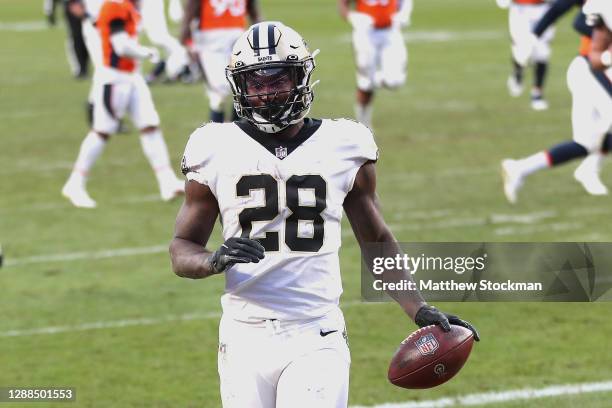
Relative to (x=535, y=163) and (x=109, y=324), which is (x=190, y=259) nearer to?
(x=109, y=324)

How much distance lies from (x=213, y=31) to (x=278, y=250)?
348 inches

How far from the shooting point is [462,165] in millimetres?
12266

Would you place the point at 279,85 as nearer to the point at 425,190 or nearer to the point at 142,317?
the point at 142,317

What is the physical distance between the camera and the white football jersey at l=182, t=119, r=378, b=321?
4.04m

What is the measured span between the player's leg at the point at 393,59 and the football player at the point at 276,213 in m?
10.4

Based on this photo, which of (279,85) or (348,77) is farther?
(348,77)

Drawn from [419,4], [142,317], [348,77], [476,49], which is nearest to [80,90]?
[348,77]

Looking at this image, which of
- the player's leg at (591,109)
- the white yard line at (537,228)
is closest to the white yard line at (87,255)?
the white yard line at (537,228)

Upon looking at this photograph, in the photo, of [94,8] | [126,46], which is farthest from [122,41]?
[94,8]

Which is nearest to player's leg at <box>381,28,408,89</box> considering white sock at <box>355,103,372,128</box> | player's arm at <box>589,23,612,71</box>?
white sock at <box>355,103,372,128</box>

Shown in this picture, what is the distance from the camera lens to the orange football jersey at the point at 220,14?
41.6 feet

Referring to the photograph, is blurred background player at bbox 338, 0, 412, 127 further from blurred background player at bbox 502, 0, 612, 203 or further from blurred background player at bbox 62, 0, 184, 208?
blurred background player at bbox 502, 0, 612, 203

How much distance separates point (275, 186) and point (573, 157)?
20.8ft

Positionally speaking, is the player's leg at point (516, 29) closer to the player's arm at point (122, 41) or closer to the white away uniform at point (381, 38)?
the white away uniform at point (381, 38)
